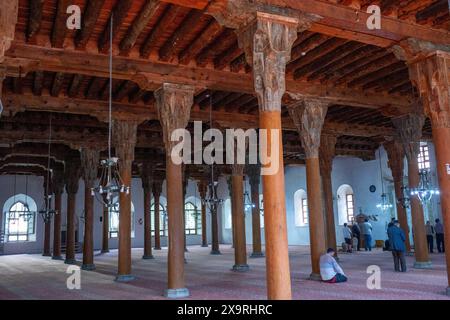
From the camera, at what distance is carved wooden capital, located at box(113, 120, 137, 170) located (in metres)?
11.9

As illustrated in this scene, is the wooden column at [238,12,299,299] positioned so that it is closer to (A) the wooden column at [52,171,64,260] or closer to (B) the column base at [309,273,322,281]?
(B) the column base at [309,273,322,281]

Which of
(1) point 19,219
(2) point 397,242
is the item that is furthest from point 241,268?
(1) point 19,219

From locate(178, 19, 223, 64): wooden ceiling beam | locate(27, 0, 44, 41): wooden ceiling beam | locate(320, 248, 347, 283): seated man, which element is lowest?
locate(320, 248, 347, 283): seated man

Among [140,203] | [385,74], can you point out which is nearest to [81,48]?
[385,74]

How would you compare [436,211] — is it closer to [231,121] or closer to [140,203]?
[231,121]

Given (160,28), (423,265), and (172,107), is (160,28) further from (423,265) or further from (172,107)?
(423,265)

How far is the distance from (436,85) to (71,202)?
50.2 feet

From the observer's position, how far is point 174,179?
368 inches

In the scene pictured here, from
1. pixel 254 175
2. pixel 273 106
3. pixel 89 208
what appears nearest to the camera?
pixel 273 106

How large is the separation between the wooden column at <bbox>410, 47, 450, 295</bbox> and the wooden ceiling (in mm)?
702

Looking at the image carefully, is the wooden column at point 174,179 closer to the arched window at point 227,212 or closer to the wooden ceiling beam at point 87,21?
the wooden ceiling beam at point 87,21

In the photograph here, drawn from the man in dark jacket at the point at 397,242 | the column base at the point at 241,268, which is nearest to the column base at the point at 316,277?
the man in dark jacket at the point at 397,242

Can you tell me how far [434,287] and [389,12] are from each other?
5543 millimetres

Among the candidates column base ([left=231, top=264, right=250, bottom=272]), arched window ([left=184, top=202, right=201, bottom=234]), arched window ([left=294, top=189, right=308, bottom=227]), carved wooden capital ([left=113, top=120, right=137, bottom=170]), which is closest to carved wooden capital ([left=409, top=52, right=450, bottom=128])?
carved wooden capital ([left=113, top=120, right=137, bottom=170])
